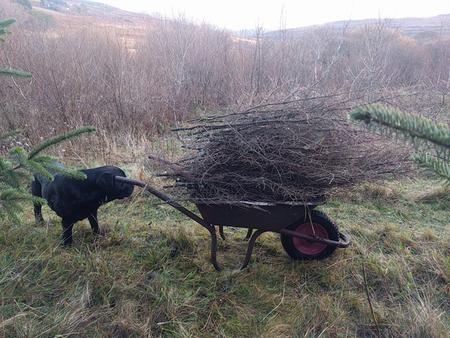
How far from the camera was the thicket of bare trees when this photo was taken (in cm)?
699

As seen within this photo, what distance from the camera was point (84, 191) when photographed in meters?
2.85

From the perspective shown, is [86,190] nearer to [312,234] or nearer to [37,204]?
[37,204]

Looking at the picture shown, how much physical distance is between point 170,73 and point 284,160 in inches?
284

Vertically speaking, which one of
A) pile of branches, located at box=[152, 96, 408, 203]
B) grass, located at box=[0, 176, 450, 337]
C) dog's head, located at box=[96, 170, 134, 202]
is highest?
pile of branches, located at box=[152, 96, 408, 203]

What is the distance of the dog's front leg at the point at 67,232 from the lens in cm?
303

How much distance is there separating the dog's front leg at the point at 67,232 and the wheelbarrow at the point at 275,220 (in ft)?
2.32

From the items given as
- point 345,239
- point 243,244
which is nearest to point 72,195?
point 243,244

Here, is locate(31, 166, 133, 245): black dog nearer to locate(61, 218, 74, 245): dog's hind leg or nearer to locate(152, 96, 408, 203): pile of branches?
locate(61, 218, 74, 245): dog's hind leg

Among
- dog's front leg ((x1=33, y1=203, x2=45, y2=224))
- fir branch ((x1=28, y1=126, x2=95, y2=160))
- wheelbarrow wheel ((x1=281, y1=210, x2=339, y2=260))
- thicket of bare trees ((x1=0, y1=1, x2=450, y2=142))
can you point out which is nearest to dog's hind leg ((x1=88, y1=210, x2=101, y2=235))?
dog's front leg ((x1=33, y1=203, x2=45, y2=224))

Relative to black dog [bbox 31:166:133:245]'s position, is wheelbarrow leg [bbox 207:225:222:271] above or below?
below

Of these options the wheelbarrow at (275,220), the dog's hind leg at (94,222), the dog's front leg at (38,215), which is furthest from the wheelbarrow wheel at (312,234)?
the dog's front leg at (38,215)

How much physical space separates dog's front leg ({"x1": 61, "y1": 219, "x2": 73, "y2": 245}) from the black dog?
34 millimetres

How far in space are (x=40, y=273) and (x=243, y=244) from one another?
176cm

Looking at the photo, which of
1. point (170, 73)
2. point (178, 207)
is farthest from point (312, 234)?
point (170, 73)
